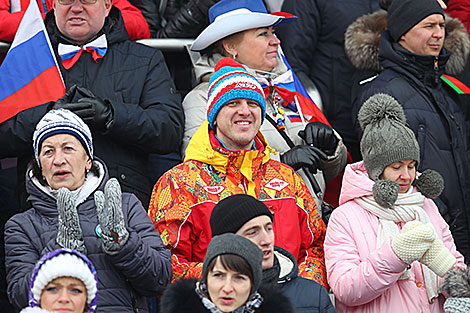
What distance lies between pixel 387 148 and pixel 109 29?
1.98 metres

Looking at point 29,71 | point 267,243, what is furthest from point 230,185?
point 29,71

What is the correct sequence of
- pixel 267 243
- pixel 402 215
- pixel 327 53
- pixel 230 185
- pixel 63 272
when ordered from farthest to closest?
pixel 327 53
pixel 230 185
pixel 402 215
pixel 267 243
pixel 63 272

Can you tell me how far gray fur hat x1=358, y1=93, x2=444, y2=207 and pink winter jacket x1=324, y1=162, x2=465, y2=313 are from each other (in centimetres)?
Result: 9

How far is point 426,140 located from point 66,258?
297 centimetres

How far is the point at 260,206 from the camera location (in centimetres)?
504

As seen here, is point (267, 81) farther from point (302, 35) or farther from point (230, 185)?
point (230, 185)

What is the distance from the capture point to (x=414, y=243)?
5.11 m

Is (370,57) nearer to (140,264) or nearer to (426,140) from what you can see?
(426,140)

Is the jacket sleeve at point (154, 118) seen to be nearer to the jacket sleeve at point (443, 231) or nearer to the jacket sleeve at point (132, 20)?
the jacket sleeve at point (132, 20)

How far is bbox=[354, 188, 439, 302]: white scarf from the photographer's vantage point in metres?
5.48

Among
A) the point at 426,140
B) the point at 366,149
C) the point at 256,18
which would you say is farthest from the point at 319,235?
the point at 256,18

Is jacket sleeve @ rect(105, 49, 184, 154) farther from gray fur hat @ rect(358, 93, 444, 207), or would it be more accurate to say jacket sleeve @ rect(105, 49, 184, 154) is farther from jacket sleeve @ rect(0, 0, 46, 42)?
gray fur hat @ rect(358, 93, 444, 207)

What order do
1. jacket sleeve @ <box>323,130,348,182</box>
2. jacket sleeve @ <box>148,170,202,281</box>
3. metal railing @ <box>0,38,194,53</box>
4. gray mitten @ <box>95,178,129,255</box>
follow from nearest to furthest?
1. gray mitten @ <box>95,178,129,255</box>
2. jacket sleeve @ <box>148,170,202,281</box>
3. jacket sleeve @ <box>323,130,348,182</box>
4. metal railing @ <box>0,38,194,53</box>

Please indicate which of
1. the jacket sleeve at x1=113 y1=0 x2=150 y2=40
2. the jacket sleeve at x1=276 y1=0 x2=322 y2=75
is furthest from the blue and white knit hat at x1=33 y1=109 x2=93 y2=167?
the jacket sleeve at x1=276 y1=0 x2=322 y2=75
